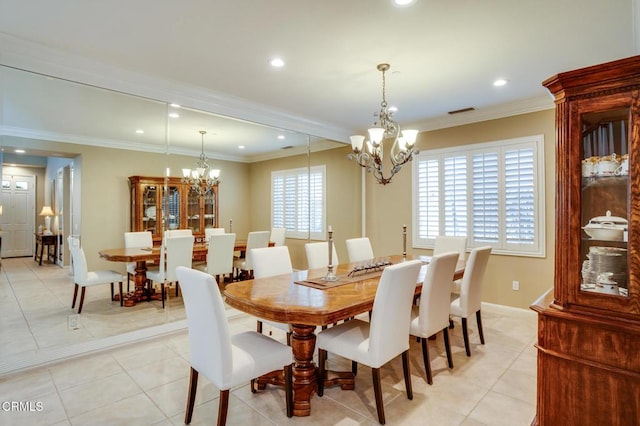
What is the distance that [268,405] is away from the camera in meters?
2.28

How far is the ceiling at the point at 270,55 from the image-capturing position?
2275mm

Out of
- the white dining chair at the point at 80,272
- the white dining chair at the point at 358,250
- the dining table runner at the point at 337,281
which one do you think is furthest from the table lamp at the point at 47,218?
the white dining chair at the point at 358,250

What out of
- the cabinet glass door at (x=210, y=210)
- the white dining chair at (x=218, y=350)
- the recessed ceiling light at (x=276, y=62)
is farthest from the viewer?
the cabinet glass door at (x=210, y=210)

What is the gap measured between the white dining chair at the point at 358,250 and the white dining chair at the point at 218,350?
2069 mm

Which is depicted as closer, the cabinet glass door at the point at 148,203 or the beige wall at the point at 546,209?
the cabinet glass door at the point at 148,203

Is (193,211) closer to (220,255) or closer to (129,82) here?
(220,255)

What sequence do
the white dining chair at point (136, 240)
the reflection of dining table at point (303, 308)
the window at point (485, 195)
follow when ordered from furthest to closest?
the window at point (485, 195) → the white dining chair at point (136, 240) → the reflection of dining table at point (303, 308)

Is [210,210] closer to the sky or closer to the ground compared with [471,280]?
closer to the sky

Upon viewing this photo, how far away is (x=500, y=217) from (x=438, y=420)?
10.0 feet

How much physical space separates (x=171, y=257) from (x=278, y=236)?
62.3 inches

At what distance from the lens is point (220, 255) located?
421 cm

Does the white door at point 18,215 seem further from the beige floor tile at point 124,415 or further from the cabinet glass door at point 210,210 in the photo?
the cabinet glass door at point 210,210

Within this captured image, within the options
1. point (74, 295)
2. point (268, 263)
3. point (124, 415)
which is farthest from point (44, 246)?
point (268, 263)

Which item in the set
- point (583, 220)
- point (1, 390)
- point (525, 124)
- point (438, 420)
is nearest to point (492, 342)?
point (438, 420)
